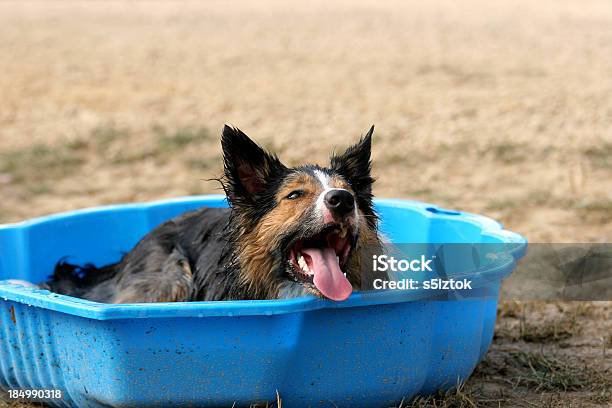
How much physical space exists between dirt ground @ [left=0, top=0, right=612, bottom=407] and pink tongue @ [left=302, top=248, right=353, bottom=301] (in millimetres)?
898

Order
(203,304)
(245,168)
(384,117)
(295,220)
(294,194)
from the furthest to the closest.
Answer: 1. (384,117)
2. (245,168)
3. (294,194)
4. (295,220)
5. (203,304)

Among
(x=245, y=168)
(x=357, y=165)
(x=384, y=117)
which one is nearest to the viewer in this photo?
(x=245, y=168)

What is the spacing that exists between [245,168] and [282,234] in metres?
0.44

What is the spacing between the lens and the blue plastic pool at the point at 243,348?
14.7 feet

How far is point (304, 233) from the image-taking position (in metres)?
4.82

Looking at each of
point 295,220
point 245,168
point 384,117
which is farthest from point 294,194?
point 384,117

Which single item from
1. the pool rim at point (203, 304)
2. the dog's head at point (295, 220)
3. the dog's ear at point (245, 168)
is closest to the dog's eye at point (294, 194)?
the dog's head at point (295, 220)

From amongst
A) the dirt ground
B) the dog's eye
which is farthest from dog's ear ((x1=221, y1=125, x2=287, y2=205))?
the dirt ground

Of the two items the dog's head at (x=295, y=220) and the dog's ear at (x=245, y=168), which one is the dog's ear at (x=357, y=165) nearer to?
the dog's head at (x=295, y=220)

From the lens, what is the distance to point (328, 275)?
4.70 m

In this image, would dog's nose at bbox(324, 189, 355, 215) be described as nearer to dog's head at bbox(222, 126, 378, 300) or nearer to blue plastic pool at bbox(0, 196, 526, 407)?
dog's head at bbox(222, 126, 378, 300)

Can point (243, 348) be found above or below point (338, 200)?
below

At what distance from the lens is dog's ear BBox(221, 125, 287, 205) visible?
5.02m

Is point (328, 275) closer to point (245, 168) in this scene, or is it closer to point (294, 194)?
point (294, 194)
